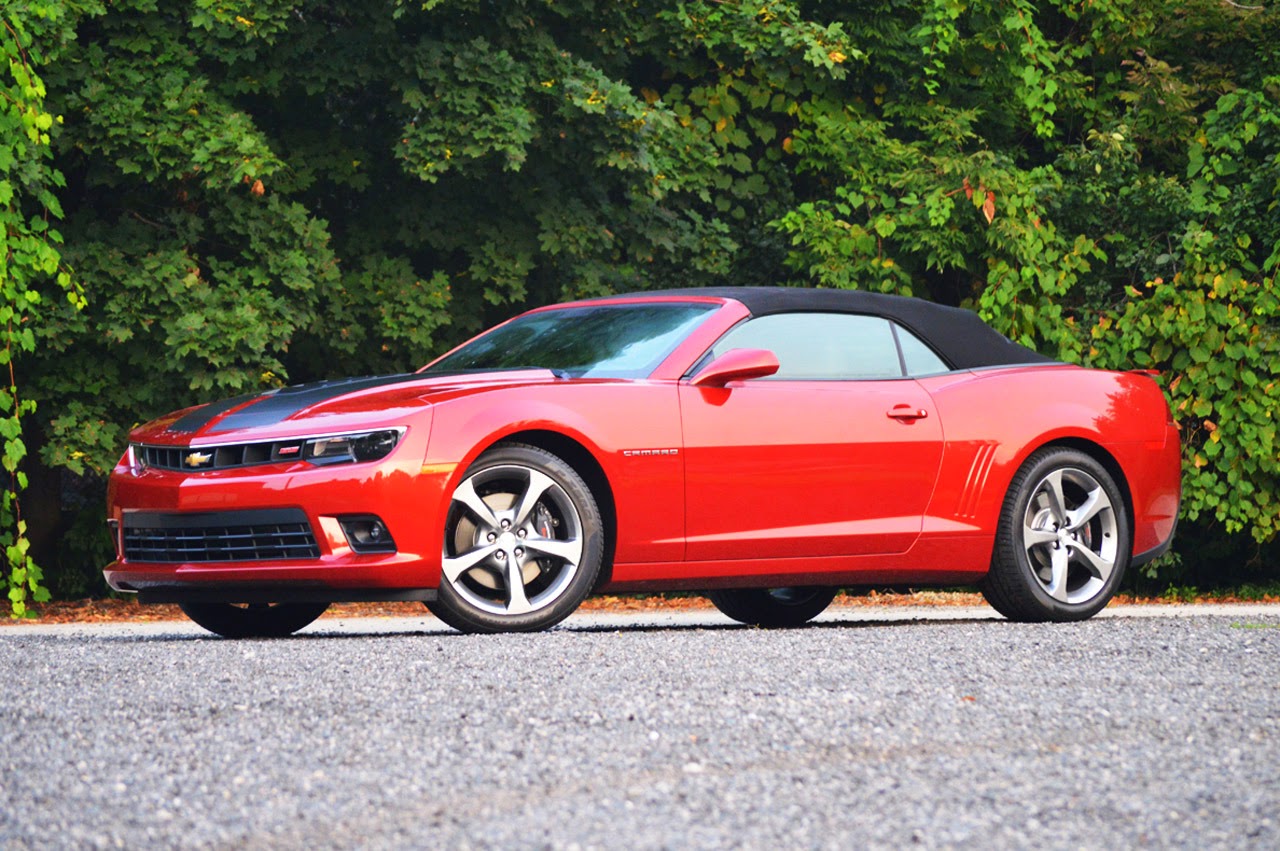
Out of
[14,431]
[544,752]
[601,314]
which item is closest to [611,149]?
[14,431]

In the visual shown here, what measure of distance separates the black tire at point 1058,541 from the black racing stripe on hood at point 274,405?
263cm

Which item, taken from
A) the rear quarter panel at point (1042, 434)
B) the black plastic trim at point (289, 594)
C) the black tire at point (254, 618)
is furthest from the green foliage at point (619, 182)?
the black plastic trim at point (289, 594)

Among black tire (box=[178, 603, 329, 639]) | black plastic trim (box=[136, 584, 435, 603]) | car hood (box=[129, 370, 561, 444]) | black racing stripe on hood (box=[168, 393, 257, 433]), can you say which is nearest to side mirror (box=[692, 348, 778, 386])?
car hood (box=[129, 370, 561, 444])

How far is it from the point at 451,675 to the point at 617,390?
183cm

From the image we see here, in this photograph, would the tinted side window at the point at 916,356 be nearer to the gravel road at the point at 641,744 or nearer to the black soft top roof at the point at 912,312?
the black soft top roof at the point at 912,312

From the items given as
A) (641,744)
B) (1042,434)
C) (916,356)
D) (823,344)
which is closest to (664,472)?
(823,344)

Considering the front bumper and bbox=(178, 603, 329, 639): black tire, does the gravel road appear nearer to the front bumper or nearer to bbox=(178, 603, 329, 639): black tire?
the front bumper

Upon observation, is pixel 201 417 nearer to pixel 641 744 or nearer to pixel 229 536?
pixel 229 536

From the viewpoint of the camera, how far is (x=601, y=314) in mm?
7793

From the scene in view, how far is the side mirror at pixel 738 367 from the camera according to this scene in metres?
6.83

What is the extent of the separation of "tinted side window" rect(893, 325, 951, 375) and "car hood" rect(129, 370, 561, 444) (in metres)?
1.70

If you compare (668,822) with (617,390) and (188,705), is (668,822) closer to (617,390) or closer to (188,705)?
(188,705)

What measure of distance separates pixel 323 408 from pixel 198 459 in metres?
0.50

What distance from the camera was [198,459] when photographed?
21.5 feet
